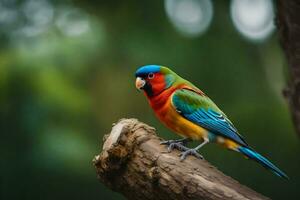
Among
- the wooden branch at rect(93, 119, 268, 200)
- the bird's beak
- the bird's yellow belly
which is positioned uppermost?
the bird's beak

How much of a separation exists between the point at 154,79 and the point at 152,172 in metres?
0.73

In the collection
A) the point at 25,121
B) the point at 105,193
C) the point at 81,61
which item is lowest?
the point at 105,193

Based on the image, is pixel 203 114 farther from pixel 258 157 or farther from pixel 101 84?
pixel 101 84

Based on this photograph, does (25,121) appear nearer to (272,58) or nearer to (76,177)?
(76,177)

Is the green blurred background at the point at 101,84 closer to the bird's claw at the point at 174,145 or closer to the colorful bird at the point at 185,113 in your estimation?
the colorful bird at the point at 185,113

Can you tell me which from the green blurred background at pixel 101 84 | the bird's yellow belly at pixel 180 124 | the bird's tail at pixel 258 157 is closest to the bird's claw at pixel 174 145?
the bird's yellow belly at pixel 180 124

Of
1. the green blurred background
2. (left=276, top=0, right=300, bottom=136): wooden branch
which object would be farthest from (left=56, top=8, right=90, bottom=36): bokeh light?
(left=276, top=0, right=300, bottom=136): wooden branch

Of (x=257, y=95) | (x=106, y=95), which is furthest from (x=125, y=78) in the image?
(x=257, y=95)

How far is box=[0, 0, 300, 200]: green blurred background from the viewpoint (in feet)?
21.2

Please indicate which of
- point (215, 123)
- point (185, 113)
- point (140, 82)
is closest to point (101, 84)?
point (140, 82)

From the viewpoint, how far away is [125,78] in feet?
22.6

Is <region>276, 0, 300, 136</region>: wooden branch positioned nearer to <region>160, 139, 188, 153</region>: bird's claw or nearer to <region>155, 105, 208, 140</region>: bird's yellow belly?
<region>155, 105, 208, 140</region>: bird's yellow belly

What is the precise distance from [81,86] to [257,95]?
166 centimetres

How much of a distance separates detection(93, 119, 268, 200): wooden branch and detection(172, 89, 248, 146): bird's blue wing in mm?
255
